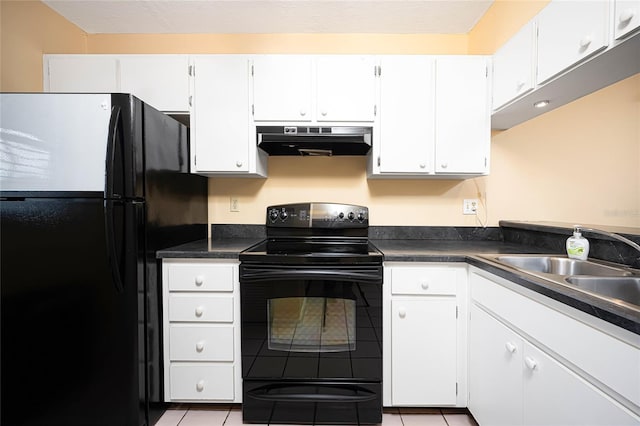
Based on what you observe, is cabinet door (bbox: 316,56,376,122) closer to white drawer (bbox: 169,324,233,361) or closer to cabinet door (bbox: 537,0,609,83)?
cabinet door (bbox: 537,0,609,83)

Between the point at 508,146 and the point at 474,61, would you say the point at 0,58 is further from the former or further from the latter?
the point at 508,146

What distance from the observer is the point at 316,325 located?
1.48m

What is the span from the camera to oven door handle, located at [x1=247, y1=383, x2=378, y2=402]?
4.77 feet

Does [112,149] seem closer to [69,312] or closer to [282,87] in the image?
[69,312]

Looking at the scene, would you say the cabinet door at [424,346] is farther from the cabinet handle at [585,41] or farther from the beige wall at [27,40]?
the beige wall at [27,40]

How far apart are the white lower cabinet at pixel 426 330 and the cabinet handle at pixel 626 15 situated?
1156 mm

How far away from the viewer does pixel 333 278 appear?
1.45m

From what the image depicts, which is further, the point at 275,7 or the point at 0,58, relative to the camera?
the point at 275,7

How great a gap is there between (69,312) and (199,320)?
0.60 m

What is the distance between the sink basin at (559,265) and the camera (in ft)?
3.98

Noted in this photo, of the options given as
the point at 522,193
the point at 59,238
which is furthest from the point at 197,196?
the point at 522,193

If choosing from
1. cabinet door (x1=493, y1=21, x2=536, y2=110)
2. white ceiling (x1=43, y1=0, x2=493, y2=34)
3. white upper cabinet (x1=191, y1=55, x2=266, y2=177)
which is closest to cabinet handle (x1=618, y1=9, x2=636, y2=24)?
cabinet door (x1=493, y1=21, x2=536, y2=110)

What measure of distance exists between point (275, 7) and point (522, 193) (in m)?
2.23

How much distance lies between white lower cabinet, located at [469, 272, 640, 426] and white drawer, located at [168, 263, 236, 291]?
4.38ft
